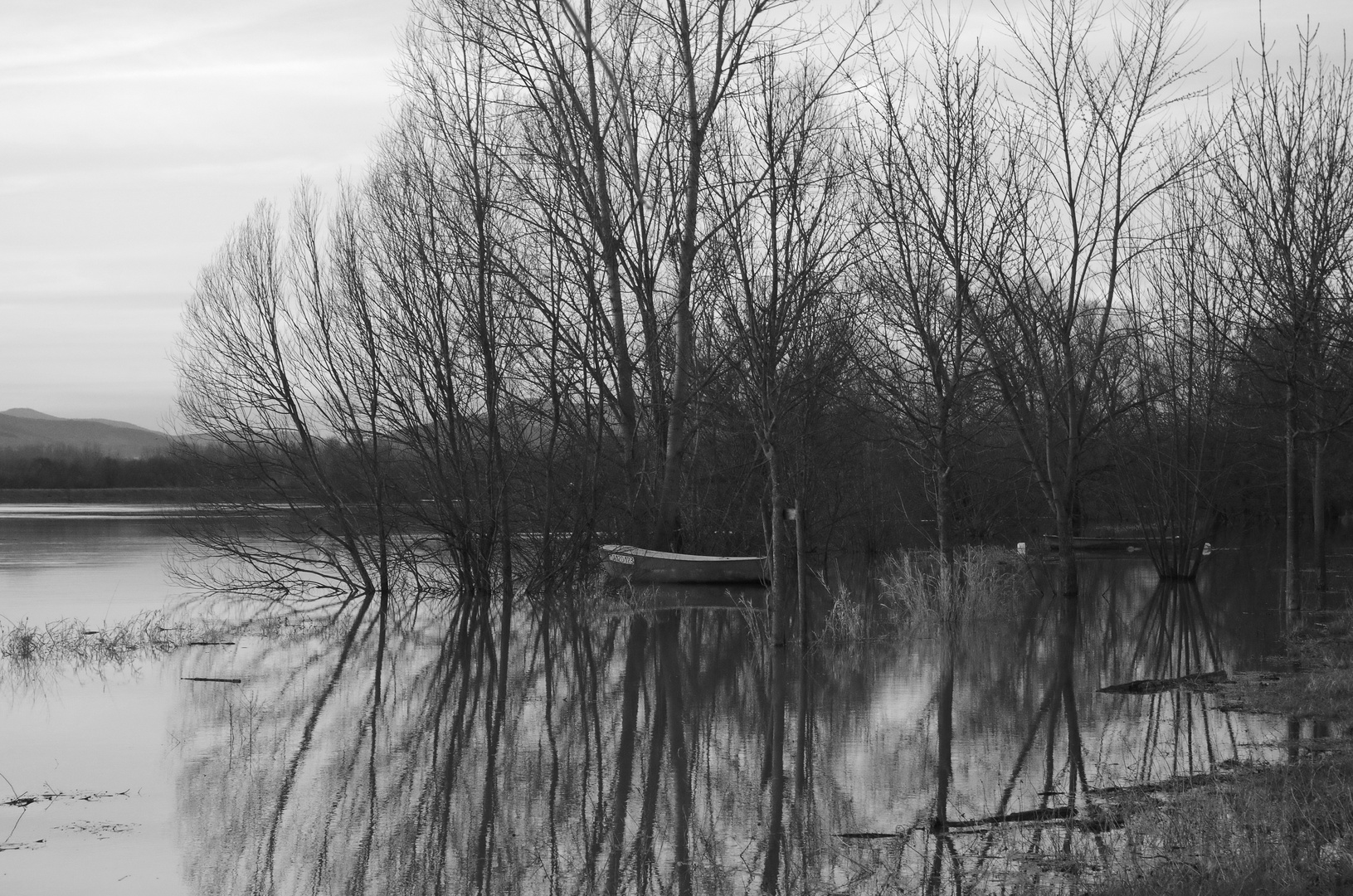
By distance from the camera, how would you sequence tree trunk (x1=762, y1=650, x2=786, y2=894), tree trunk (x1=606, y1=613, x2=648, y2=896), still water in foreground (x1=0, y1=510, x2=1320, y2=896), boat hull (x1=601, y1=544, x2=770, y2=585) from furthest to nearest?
boat hull (x1=601, y1=544, x2=770, y2=585) → tree trunk (x1=606, y1=613, x2=648, y2=896) → still water in foreground (x1=0, y1=510, x2=1320, y2=896) → tree trunk (x1=762, y1=650, x2=786, y2=894)

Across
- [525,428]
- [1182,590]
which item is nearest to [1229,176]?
[1182,590]

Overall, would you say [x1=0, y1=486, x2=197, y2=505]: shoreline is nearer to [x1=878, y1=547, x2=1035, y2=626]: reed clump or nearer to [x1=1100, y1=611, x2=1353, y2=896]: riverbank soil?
[x1=878, y1=547, x2=1035, y2=626]: reed clump

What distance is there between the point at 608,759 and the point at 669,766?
507mm

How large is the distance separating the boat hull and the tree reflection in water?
26.2 ft

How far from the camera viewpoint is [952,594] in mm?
16281

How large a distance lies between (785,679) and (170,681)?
6.51 meters

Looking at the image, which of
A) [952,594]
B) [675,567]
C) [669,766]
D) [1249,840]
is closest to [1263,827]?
[1249,840]

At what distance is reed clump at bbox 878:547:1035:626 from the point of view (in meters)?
16.1

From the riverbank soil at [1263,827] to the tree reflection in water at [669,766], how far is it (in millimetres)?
392

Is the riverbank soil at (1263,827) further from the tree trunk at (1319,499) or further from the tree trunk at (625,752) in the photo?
the tree trunk at (1319,499)

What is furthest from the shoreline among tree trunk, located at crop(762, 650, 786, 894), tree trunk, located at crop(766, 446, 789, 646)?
tree trunk, located at crop(762, 650, 786, 894)

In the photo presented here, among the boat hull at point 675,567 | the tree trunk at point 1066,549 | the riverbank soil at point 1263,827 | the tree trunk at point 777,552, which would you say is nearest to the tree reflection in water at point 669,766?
the tree trunk at point 777,552

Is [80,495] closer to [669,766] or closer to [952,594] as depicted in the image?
[952,594]

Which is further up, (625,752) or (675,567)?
(675,567)
